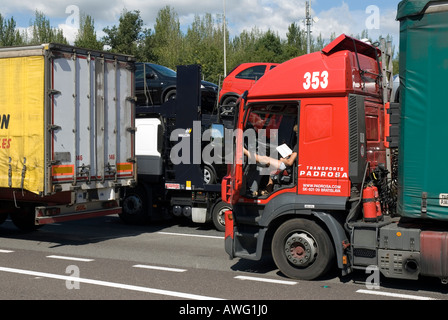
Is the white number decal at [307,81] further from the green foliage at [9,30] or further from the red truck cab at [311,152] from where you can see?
the green foliage at [9,30]

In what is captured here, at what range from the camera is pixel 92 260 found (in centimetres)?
961

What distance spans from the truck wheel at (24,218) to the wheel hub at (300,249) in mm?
6730

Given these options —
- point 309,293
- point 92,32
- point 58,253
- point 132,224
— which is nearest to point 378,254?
point 309,293

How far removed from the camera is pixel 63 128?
34.2ft

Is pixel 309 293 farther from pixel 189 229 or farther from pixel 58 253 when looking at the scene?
pixel 189 229

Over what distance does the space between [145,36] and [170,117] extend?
38.7 m

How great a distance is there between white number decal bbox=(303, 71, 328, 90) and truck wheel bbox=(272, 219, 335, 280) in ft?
5.82

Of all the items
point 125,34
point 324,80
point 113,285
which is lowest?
point 113,285

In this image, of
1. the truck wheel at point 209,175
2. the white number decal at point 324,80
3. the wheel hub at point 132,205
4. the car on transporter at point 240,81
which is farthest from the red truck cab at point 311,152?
the car on transporter at point 240,81

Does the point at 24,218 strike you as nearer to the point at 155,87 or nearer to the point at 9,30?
the point at 155,87

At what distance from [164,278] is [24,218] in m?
5.79

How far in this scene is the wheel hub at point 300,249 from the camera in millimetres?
7668

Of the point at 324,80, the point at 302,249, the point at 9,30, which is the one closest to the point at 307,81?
the point at 324,80

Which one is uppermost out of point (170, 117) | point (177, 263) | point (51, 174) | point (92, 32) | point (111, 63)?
point (92, 32)
